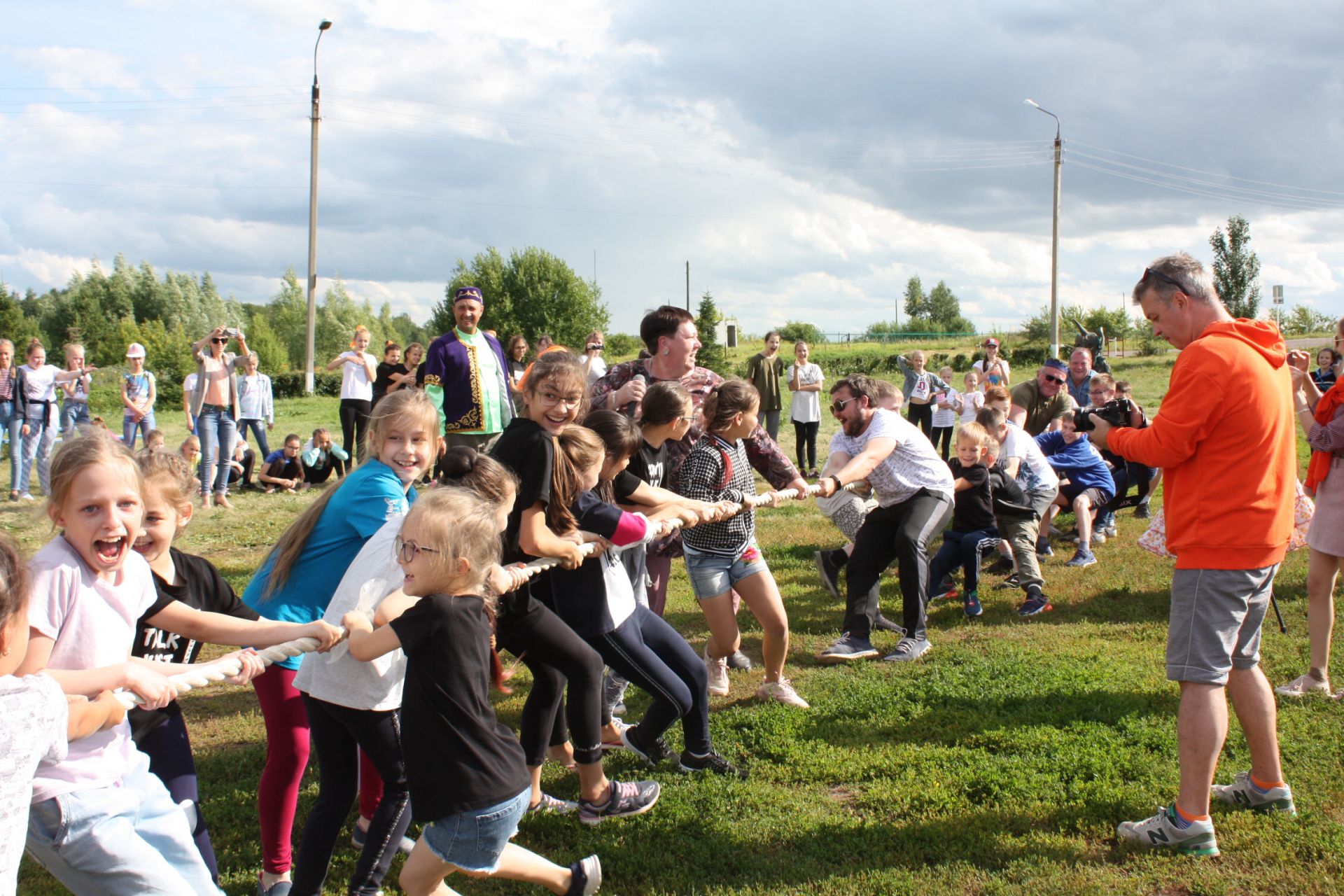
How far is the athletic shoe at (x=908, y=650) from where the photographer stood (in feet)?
20.6

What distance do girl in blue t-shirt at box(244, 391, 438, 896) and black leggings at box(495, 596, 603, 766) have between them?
25.2 inches

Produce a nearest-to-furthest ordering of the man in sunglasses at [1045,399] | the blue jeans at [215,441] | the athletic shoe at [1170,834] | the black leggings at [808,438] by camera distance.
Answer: the athletic shoe at [1170,834]
the man in sunglasses at [1045,399]
the blue jeans at [215,441]
the black leggings at [808,438]

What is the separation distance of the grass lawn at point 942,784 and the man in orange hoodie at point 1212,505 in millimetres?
315

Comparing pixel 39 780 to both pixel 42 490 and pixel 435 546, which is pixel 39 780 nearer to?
pixel 435 546

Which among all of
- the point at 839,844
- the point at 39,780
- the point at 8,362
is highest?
the point at 8,362

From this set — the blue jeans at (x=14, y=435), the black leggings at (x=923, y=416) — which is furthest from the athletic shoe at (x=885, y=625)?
the blue jeans at (x=14, y=435)

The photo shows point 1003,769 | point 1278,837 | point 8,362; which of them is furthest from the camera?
point 8,362

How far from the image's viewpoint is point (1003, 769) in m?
4.54

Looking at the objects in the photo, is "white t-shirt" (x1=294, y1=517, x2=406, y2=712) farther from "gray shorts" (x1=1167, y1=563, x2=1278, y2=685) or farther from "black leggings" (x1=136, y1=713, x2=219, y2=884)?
"gray shorts" (x1=1167, y1=563, x2=1278, y2=685)

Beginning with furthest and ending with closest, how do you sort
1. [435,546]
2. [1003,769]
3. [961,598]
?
[961,598] → [1003,769] → [435,546]

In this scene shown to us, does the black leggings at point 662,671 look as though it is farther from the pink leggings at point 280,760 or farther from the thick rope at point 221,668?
the pink leggings at point 280,760

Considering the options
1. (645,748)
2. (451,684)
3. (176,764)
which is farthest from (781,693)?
(176,764)

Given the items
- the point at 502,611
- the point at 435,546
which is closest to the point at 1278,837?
the point at 502,611

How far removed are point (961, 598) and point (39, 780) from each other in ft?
21.9
